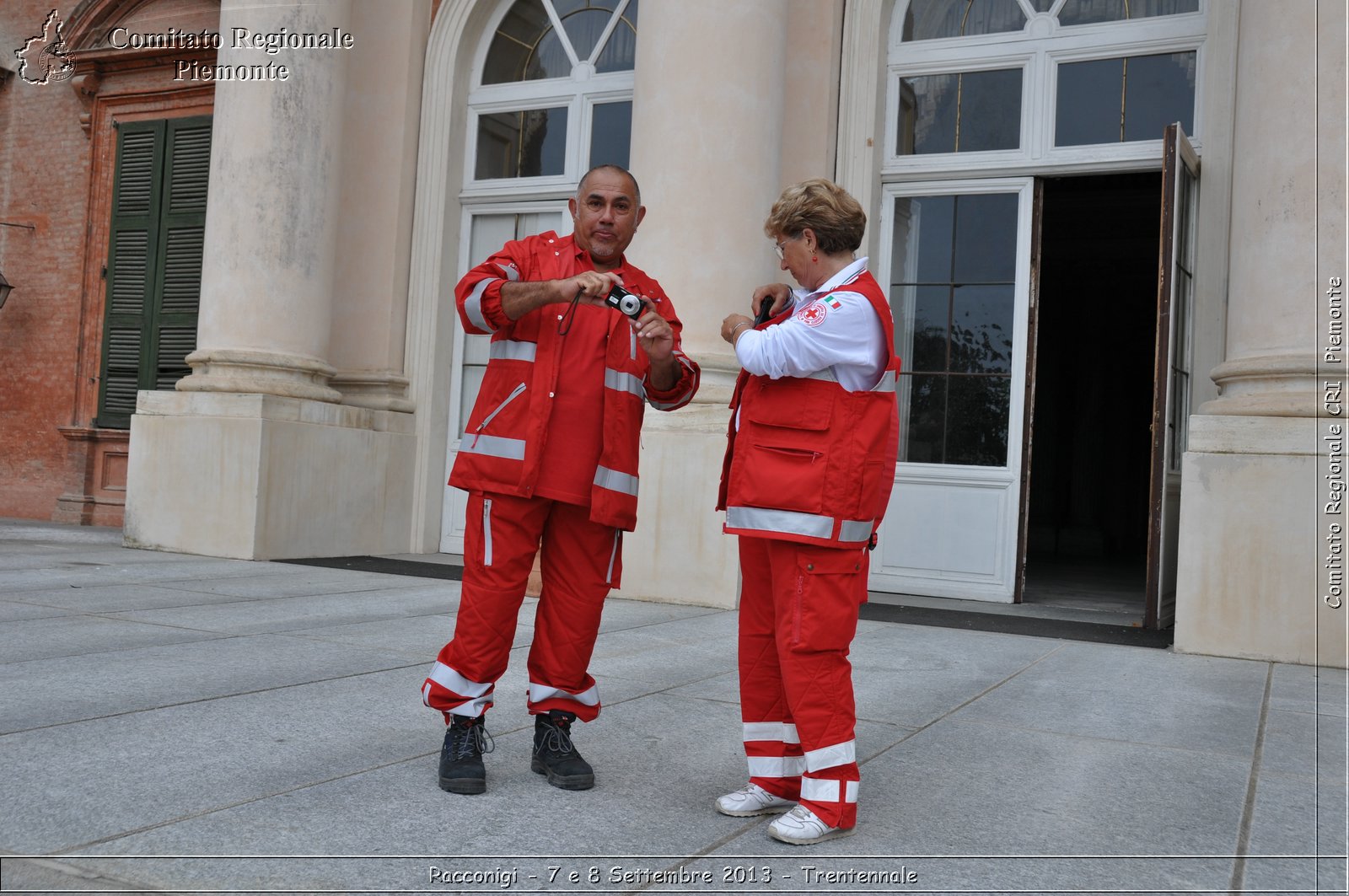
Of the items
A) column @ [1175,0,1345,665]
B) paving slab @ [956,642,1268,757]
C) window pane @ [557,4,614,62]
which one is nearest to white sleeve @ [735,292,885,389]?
paving slab @ [956,642,1268,757]

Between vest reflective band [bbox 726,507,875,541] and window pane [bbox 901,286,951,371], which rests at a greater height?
window pane [bbox 901,286,951,371]

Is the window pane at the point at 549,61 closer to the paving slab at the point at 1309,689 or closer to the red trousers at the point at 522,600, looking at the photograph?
the paving slab at the point at 1309,689

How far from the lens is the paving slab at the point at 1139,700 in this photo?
4.21 metres

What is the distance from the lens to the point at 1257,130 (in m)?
6.41

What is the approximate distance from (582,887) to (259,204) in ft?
25.6

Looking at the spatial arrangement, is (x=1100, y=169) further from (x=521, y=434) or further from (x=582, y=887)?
A: (x=582, y=887)

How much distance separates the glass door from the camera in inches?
328

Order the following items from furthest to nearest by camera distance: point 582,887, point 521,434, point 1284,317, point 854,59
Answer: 1. point 854,59
2. point 1284,317
3. point 521,434
4. point 582,887

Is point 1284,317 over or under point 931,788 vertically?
over

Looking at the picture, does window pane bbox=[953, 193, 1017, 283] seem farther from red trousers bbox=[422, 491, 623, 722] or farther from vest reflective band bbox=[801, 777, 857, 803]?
vest reflective band bbox=[801, 777, 857, 803]

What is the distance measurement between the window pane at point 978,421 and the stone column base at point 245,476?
183 inches

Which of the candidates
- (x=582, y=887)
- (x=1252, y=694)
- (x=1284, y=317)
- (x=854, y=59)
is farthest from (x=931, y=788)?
(x=854, y=59)

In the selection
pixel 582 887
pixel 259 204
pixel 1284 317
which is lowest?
pixel 582 887

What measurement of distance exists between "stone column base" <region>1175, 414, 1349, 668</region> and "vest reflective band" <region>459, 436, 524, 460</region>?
4.25 metres
